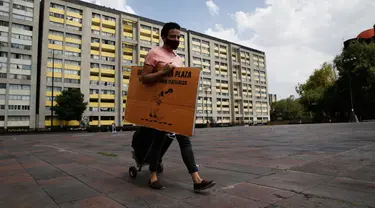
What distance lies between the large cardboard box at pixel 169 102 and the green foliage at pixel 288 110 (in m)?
100

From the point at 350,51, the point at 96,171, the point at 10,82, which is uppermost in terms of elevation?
the point at 350,51

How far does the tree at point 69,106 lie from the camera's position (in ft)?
138

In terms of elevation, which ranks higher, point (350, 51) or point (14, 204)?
point (350, 51)

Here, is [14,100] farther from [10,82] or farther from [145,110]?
[145,110]

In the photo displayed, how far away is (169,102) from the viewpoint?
238 centimetres

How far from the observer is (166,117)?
236cm

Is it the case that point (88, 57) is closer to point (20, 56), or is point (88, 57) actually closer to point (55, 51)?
point (55, 51)

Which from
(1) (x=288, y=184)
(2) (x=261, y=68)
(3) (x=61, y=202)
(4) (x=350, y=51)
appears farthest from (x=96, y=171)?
(2) (x=261, y=68)

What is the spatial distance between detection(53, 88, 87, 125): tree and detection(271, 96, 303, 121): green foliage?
81.8 metres

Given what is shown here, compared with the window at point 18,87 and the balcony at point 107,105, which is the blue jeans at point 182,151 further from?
the window at point 18,87

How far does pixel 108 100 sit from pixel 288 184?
5588 centimetres

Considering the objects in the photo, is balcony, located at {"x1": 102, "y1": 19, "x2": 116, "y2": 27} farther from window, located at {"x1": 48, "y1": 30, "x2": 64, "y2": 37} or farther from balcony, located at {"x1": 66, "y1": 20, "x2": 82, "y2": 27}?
window, located at {"x1": 48, "y1": 30, "x2": 64, "y2": 37}

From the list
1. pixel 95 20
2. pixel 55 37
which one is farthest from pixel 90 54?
pixel 95 20

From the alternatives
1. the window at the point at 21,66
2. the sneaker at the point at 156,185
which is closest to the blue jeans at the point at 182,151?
the sneaker at the point at 156,185
